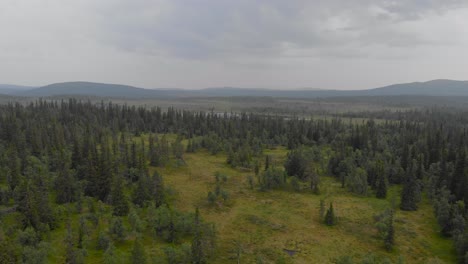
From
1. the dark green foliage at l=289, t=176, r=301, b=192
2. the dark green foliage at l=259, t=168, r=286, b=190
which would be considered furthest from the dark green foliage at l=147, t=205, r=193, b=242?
the dark green foliage at l=289, t=176, r=301, b=192

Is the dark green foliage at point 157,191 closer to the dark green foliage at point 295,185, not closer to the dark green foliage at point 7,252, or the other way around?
the dark green foliage at point 7,252

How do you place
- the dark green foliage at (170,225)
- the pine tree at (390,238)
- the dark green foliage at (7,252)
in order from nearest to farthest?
the dark green foliage at (7,252), the dark green foliage at (170,225), the pine tree at (390,238)

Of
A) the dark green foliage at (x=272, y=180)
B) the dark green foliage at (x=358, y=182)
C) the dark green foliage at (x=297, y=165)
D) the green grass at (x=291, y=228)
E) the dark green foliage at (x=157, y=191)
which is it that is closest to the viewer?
the green grass at (x=291, y=228)

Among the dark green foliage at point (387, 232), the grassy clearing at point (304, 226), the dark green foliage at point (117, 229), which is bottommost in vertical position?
the grassy clearing at point (304, 226)

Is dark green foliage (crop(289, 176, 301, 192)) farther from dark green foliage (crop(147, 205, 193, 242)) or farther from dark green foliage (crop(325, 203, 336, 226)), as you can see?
dark green foliage (crop(147, 205, 193, 242))

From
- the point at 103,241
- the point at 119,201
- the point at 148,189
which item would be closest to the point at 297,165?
the point at 148,189

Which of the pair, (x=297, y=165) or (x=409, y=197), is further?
(x=297, y=165)

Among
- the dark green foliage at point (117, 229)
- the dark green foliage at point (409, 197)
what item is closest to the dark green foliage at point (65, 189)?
the dark green foliage at point (117, 229)

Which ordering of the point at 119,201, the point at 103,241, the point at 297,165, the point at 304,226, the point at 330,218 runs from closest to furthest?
the point at 103,241 → the point at 119,201 → the point at 304,226 → the point at 330,218 → the point at 297,165

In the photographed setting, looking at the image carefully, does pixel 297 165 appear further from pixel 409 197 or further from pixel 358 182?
pixel 409 197

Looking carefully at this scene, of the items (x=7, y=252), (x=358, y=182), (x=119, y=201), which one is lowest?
(x=358, y=182)

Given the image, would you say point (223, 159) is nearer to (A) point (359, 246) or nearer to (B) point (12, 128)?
(A) point (359, 246)
